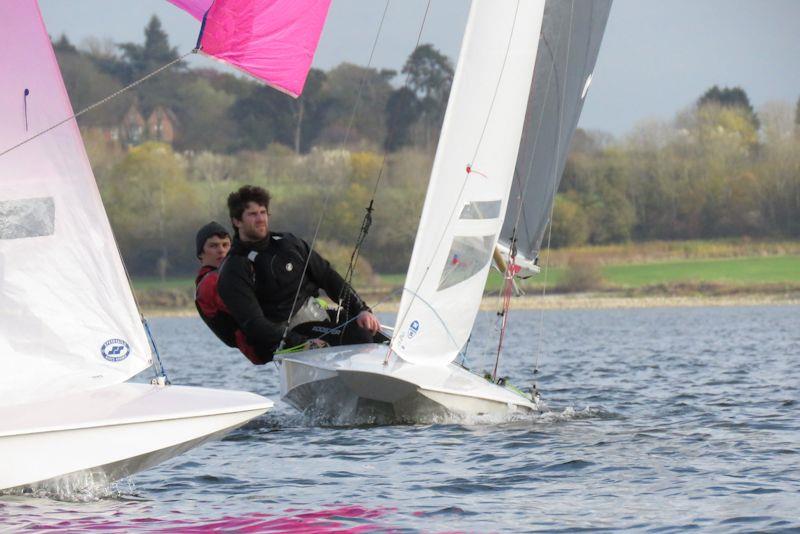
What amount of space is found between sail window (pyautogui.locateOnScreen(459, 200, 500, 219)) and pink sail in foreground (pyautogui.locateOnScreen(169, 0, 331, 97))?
1975mm

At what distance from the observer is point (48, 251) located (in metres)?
6.60

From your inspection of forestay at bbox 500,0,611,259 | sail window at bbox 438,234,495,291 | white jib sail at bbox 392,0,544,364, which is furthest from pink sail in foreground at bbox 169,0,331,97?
forestay at bbox 500,0,611,259

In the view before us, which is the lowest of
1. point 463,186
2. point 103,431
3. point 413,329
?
point 103,431

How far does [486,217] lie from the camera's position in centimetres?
981

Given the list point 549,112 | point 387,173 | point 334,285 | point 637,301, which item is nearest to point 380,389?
point 334,285

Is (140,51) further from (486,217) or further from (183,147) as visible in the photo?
(486,217)

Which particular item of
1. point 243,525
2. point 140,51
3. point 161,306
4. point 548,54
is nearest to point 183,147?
point 140,51

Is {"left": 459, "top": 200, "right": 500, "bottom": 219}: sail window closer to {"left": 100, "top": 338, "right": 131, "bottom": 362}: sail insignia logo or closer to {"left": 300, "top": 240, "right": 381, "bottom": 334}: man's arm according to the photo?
{"left": 300, "top": 240, "right": 381, "bottom": 334}: man's arm

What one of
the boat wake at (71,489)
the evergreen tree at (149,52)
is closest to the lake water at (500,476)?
the boat wake at (71,489)

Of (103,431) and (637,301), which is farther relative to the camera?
(637,301)

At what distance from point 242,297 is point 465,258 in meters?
1.67

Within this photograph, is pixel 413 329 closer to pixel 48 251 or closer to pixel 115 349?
pixel 115 349

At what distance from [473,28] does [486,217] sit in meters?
1.31

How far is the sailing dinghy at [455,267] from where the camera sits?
9219 mm
